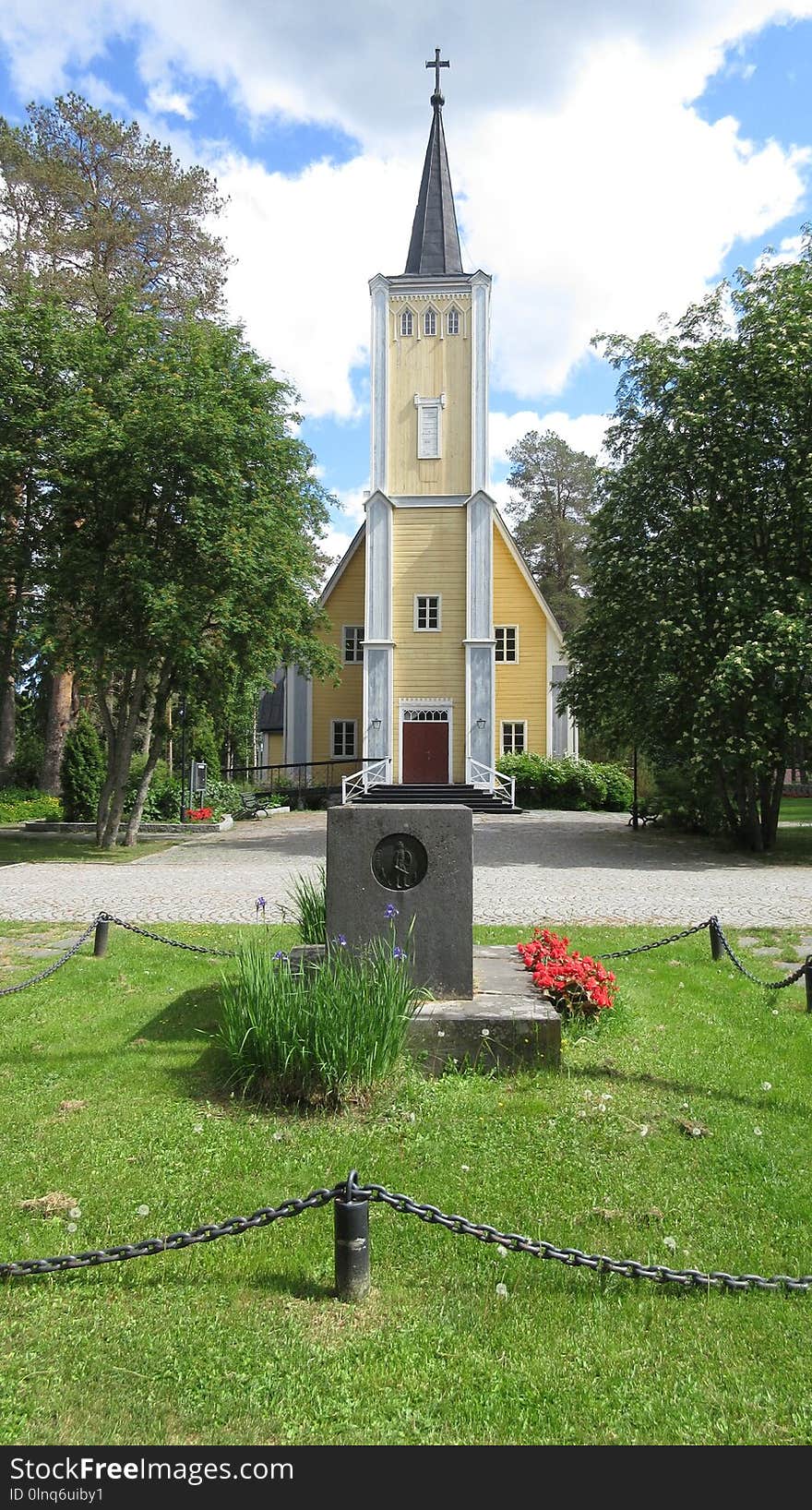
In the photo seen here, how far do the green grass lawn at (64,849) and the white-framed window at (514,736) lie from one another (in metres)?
14.6

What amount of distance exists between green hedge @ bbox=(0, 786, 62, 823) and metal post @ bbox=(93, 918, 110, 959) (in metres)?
18.0

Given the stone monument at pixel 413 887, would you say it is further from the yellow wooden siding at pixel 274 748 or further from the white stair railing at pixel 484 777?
the yellow wooden siding at pixel 274 748

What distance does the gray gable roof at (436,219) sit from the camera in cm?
3134

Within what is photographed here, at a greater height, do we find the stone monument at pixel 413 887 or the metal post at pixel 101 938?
the stone monument at pixel 413 887

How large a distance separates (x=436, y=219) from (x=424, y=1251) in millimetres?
33993

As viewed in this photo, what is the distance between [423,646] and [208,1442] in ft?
92.0

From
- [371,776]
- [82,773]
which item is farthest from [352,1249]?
[371,776]

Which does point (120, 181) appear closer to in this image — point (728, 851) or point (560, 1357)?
point (728, 851)

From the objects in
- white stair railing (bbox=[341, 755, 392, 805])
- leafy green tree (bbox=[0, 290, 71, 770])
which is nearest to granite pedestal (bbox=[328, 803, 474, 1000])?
leafy green tree (bbox=[0, 290, 71, 770])

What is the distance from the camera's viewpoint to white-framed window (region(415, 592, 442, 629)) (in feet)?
99.6

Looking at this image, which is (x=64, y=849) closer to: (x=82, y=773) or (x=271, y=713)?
(x=82, y=773)

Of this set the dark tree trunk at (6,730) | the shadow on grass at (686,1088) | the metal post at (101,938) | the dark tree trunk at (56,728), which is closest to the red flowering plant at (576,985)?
the shadow on grass at (686,1088)

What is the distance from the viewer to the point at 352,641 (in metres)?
35.3

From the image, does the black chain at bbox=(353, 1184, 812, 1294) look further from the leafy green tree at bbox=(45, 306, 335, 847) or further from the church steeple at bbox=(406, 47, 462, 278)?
the church steeple at bbox=(406, 47, 462, 278)
